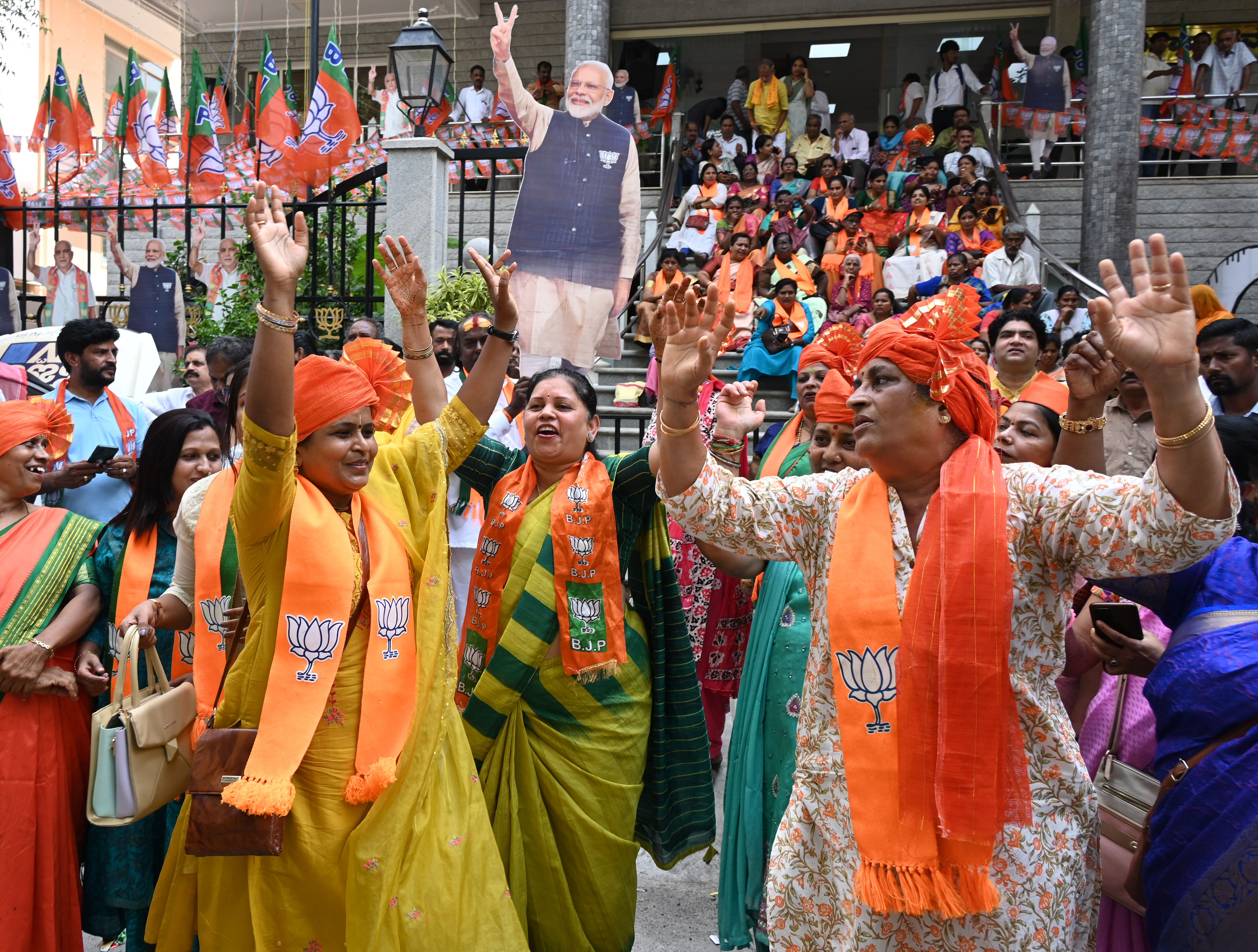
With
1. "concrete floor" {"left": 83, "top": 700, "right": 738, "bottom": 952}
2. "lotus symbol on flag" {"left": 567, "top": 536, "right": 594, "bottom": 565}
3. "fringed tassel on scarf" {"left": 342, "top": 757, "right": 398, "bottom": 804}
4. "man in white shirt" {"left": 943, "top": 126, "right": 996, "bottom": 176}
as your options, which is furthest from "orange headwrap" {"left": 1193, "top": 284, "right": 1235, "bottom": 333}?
"man in white shirt" {"left": 943, "top": 126, "right": 996, "bottom": 176}

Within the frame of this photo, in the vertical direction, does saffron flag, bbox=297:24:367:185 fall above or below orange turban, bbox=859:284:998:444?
above

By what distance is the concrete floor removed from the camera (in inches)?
145

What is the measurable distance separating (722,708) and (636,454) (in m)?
1.91

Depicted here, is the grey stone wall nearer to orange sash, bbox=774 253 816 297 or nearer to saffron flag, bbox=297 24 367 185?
orange sash, bbox=774 253 816 297

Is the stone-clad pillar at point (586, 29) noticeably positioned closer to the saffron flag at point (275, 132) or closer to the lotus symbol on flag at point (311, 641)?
the saffron flag at point (275, 132)

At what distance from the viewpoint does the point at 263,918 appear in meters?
2.48

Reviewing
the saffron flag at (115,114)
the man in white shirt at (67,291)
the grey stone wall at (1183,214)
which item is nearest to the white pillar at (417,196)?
the man in white shirt at (67,291)

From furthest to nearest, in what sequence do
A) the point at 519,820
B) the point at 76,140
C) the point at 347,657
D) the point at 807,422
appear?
the point at 76,140 < the point at 807,422 < the point at 519,820 < the point at 347,657

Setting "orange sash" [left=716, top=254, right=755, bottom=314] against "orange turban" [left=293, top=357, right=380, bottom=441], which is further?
"orange turban" [left=293, top=357, right=380, bottom=441]

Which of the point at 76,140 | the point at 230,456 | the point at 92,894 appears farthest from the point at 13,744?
the point at 76,140

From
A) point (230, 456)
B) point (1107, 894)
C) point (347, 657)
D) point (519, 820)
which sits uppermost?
point (230, 456)

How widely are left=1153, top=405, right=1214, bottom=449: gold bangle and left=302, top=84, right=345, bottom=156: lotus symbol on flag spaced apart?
8305 mm

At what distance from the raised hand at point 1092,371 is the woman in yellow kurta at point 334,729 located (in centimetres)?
173

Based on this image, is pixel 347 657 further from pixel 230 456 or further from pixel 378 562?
pixel 230 456
